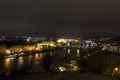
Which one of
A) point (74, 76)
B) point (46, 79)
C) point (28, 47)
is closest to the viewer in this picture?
point (46, 79)

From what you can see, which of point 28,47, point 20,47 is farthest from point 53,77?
point 28,47

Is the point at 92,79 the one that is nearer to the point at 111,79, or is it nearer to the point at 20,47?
the point at 111,79

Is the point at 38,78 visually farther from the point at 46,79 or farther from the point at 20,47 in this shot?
the point at 20,47

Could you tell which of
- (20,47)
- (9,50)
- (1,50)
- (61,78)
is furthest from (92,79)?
(20,47)

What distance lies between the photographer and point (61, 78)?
598 cm

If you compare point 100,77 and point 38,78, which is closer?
point 38,78

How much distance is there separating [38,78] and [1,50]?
38.0 metres

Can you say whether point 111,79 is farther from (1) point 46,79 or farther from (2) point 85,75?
(1) point 46,79

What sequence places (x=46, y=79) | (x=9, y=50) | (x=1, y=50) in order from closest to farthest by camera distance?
(x=46, y=79) < (x=1, y=50) < (x=9, y=50)

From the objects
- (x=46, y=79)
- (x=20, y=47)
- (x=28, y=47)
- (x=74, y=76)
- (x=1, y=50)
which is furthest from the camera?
(x=28, y=47)

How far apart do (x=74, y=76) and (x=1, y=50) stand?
37905mm

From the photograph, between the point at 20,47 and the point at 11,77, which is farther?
the point at 20,47

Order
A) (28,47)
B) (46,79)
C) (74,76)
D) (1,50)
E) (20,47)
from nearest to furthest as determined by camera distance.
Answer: (46,79) → (74,76) → (1,50) → (20,47) → (28,47)

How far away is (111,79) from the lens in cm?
634
